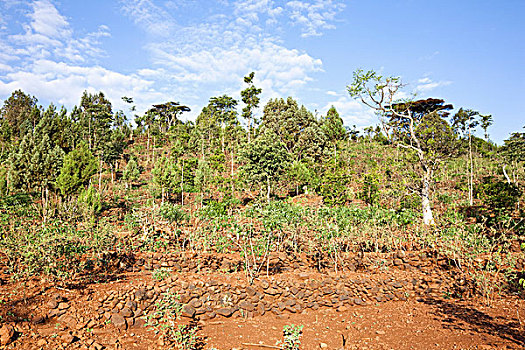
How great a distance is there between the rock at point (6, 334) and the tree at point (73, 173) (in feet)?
36.0

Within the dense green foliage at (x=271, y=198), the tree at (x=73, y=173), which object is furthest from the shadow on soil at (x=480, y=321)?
the tree at (x=73, y=173)

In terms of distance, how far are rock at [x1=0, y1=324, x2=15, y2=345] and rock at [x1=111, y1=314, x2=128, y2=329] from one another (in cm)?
126

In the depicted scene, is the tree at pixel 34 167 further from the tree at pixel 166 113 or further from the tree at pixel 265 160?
the tree at pixel 166 113

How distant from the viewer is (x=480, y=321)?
16.8 feet

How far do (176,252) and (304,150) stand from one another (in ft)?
68.5

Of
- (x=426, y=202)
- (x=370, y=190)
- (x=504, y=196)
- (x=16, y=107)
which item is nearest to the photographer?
(x=504, y=196)

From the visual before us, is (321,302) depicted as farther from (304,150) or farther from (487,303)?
(304,150)

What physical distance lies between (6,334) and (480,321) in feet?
→ 23.5

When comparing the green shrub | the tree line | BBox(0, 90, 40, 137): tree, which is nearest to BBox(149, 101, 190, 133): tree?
the tree line

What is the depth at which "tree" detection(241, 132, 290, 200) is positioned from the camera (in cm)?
1666

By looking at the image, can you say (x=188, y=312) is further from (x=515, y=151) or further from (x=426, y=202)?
(x=515, y=151)

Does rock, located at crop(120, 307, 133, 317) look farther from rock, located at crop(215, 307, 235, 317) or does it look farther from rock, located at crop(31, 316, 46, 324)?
rock, located at crop(215, 307, 235, 317)

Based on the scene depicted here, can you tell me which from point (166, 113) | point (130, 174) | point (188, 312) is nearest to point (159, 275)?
point (188, 312)

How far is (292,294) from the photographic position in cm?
642
